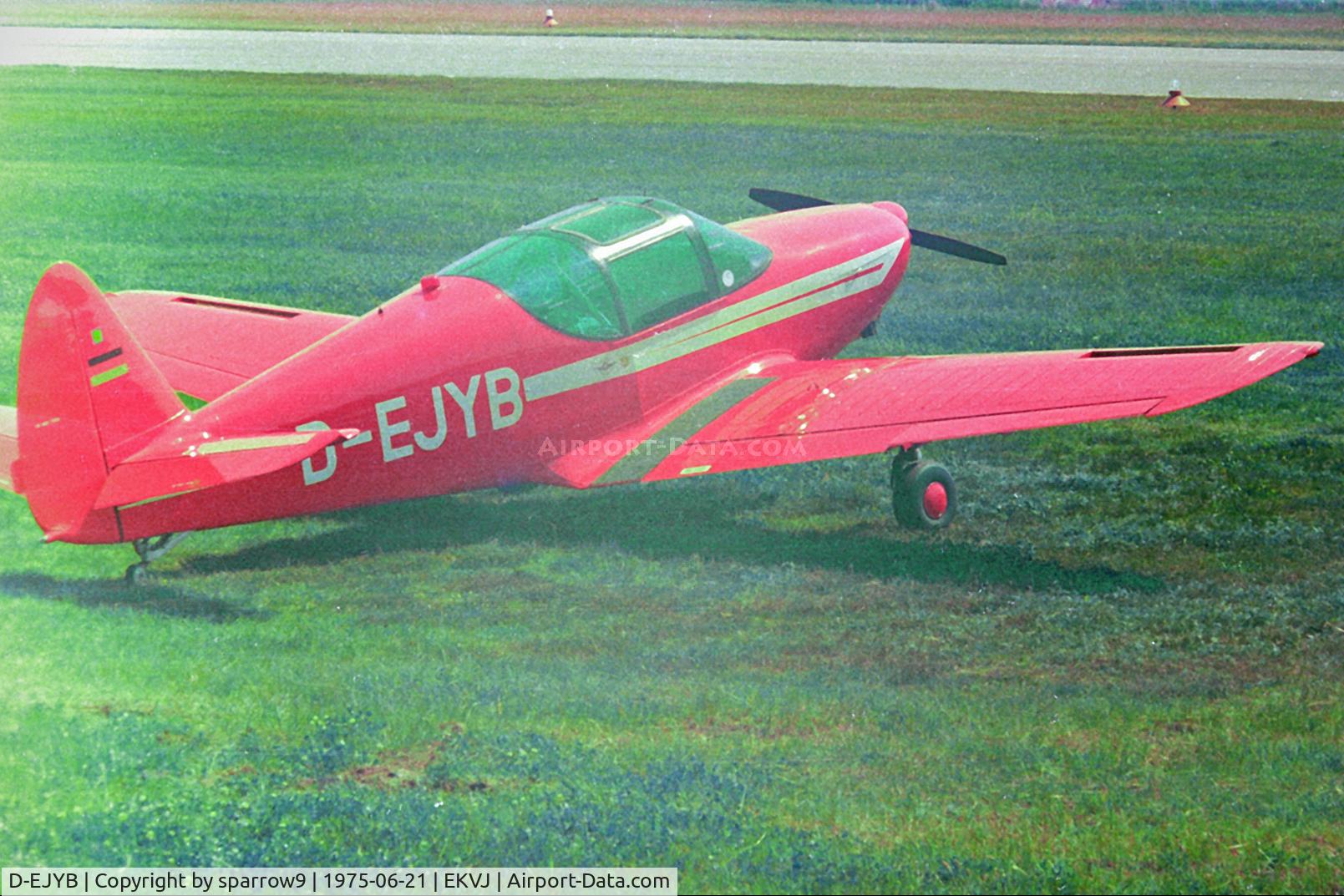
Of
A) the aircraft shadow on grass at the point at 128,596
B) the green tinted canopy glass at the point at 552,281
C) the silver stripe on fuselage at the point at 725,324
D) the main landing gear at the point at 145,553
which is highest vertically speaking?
the green tinted canopy glass at the point at 552,281

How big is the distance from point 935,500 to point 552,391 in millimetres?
3006

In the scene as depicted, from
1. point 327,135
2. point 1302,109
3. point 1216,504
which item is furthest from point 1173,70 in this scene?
point 1216,504

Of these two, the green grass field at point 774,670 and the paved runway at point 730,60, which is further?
the paved runway at point 730,60

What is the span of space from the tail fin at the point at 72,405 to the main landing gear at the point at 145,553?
28.6 inches

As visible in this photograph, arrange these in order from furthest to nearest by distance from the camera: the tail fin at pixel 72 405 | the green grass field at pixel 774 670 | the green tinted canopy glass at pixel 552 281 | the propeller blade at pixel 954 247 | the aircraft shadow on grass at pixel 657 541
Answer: the propeller blade at pixel 954 247 < the green tinted canopy glass at pixel 552 281 < the aircraft shadow on grass at pixel 657 541 < the tail fin at pixel 72 405 < the green grass field at pixel 774 670

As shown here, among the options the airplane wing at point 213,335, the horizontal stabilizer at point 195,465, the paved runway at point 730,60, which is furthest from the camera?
the paved runway at point 730,60

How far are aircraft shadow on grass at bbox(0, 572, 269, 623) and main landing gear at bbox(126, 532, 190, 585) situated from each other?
8 centimetres

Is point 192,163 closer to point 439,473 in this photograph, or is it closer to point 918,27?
point 439,473

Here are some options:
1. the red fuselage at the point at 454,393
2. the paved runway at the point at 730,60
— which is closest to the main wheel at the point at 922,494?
the red fuselage at the point at 454,393

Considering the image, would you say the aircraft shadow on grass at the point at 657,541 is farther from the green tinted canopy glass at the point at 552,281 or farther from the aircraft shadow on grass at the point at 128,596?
the green tinted canopy glass at the point at 552,281

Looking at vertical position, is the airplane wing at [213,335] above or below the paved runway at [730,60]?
below

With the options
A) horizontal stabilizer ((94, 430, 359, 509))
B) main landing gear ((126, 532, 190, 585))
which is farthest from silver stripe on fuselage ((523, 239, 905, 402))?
main landing gear ((126, 532, 190, 585))

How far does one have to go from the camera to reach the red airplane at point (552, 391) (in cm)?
951

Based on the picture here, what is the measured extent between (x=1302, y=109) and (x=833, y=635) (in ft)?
110
